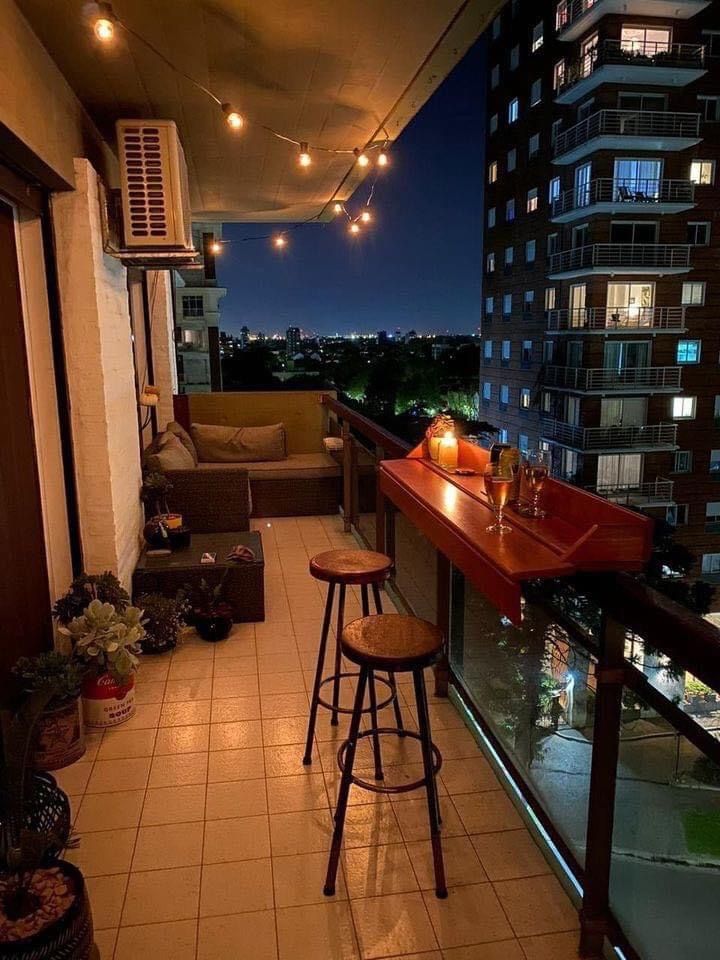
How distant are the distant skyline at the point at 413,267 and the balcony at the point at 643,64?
18.4m

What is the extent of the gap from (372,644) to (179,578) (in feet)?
7.29

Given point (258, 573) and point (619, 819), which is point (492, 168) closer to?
point (258, 573)

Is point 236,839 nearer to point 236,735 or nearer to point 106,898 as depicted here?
point 106,898

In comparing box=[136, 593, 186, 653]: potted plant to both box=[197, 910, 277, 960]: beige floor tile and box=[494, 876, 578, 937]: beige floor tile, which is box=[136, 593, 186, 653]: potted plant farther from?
box=[494, 876, 578, 937]: beige floor tile

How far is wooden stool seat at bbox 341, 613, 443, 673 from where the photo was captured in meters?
1.87

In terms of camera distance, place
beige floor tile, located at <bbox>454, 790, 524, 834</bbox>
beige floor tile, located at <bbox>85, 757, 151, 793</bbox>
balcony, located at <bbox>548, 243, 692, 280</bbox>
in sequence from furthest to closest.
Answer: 1. balcony, located at <bbox>548, 243, 692, 280</bbox>
2. beige floor tile, located at <bbox>85, 757, 151, 793</bbox>
3. beige floor tile, located at <bbox>454, 790, 524, 834</bbox>

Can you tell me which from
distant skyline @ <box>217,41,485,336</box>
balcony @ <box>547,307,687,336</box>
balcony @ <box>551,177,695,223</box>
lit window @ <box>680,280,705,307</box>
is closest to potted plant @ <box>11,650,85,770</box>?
balcony @ <box>547,307,687,336</box>

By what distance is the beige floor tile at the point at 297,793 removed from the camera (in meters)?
2.34

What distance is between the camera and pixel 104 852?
2.12 m

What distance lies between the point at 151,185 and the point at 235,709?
2.62 metres

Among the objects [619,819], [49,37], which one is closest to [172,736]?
[619,819]

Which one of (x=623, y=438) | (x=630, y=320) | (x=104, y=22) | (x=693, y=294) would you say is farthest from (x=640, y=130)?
(x=104, y=22)

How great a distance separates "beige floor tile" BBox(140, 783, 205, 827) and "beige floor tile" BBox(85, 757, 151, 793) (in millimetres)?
97

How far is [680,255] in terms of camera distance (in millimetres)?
15555
